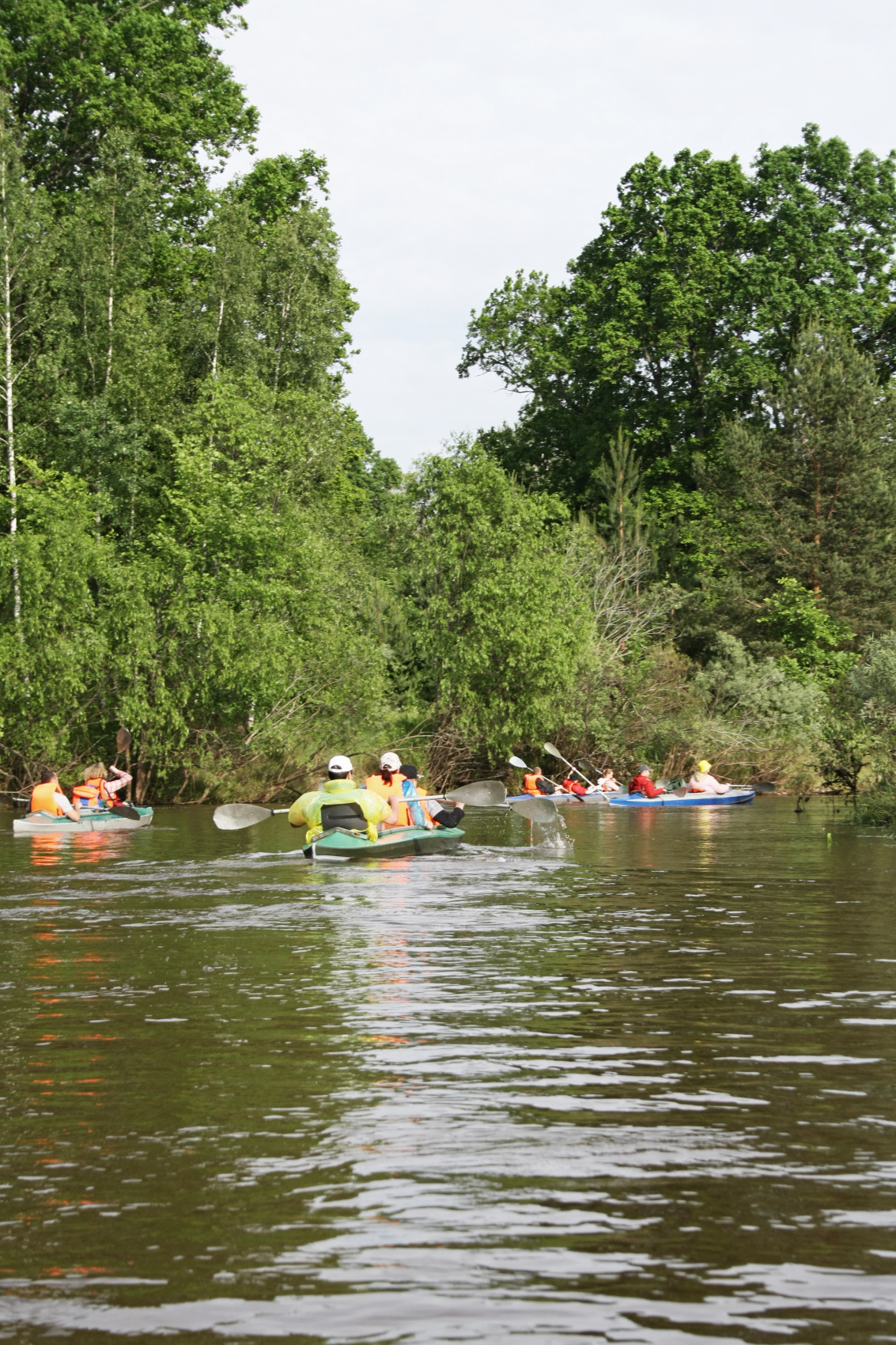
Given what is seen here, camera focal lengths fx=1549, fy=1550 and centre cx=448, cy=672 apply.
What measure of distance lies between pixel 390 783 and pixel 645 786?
14444 millimetres

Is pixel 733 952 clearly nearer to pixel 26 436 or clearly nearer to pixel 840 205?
pixel 26 436

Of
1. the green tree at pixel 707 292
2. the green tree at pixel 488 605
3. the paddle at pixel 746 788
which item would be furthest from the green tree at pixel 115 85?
the paddle at pixel 746 788

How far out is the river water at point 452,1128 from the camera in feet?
14.1

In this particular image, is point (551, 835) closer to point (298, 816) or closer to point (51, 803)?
point (298, 816)

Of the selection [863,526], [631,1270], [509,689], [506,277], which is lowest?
[631,1270]

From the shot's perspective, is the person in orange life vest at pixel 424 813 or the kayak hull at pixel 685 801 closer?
the person in orange life vest at pixel 424 813

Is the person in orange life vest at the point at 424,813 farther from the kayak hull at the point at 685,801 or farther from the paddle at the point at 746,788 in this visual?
the paddle at the point at 746,788

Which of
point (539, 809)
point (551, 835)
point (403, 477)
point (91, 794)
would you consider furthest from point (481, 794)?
point (403, 477)

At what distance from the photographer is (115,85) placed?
40.2m

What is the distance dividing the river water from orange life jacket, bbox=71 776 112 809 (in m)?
13.9

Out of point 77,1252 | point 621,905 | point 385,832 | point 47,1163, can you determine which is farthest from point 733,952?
point 385,832

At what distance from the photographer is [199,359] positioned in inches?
1543

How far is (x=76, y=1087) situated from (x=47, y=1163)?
117 cm

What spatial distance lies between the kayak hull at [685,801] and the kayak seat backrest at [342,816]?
1591cm
